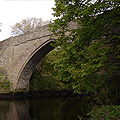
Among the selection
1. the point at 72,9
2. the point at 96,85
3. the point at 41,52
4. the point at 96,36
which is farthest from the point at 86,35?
the point at 41,52

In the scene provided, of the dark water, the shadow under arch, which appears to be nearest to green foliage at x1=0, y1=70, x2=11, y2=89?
the shadow under arch

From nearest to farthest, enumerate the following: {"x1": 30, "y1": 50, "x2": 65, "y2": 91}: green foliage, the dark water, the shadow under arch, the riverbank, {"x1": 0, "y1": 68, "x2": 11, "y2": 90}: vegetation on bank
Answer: the dark water, the shadow under arch, the riverbank, {"x1": 0, "y1": 68, "x2": 11, "y2": 90}: vegetation on bank, {"x1": 30, "y1": 50, "x2": 65, "y2": 91}: green foliage

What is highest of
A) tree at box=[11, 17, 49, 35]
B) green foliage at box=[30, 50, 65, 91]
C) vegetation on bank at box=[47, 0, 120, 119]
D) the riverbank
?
tree at box=[11, 17, 49, 35]

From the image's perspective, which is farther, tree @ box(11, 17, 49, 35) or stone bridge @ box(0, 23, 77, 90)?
tree @ box(11, 17, 49, 35)

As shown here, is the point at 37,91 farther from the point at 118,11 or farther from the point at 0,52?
the point at 118,11

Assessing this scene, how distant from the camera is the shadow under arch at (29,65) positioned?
1295cm

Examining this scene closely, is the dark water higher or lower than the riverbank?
higher

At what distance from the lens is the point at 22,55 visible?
13.7 m

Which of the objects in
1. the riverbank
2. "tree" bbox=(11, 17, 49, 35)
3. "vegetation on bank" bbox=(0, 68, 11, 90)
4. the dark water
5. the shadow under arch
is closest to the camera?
the dark water

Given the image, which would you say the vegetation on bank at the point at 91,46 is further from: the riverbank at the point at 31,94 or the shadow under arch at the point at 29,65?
the riverbank at the point at 31,94

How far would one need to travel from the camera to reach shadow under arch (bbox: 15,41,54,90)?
42.5 feet

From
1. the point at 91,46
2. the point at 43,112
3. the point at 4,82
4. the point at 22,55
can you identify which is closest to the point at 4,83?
the point at 4,82

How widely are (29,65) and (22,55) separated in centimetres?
96

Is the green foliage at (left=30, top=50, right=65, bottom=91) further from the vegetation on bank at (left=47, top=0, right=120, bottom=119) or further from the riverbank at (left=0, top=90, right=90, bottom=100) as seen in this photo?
the vegetation on bank at (left=47, top=0, right=120, bottom=119)
